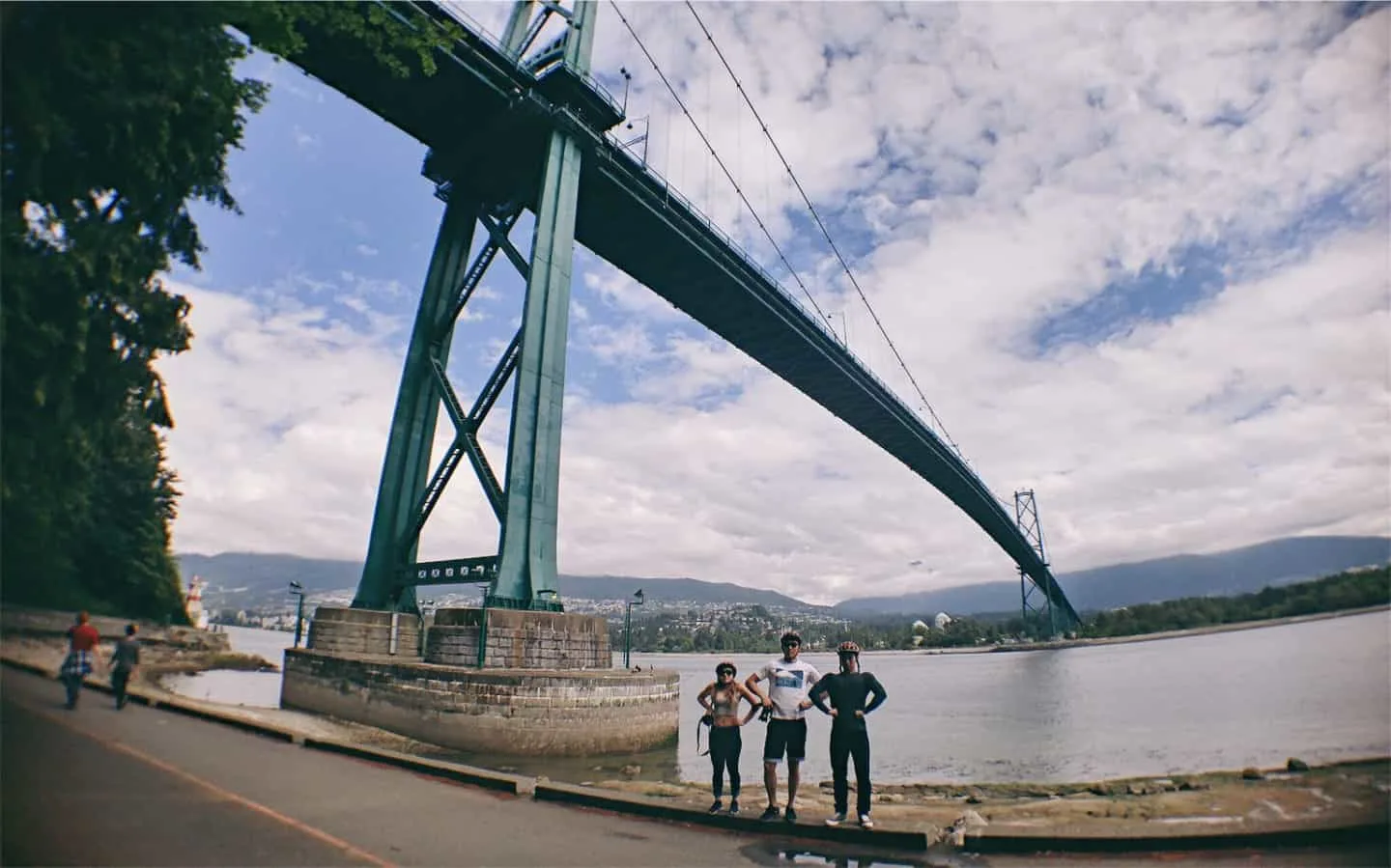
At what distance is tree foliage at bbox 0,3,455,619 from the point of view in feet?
14.3

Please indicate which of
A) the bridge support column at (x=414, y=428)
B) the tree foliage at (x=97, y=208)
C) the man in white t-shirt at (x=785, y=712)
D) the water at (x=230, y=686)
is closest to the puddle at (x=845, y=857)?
the man in white t-shirt at (x=785, y=712)

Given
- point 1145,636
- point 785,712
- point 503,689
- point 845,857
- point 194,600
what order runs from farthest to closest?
point 1145,636
point 194,600
point 503,689
point 785,712
point 845,857

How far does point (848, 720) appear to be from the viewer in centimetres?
551

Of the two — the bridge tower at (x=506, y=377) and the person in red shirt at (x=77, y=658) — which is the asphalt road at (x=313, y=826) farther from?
the bridge tower at (x=506, y=377)

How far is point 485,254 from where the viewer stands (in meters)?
21.0

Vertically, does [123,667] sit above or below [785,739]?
below

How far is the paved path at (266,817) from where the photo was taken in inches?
167

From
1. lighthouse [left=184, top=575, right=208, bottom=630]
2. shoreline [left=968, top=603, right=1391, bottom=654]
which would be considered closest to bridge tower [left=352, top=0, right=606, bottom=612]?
lighthouse [left=184, top=575, right=208, bottom=630]

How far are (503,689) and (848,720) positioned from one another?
31.7 feet

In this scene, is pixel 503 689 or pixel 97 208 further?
pixel 503 689

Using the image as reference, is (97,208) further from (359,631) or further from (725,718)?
(359,631)

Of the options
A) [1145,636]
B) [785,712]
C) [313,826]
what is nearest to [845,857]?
[785,712]

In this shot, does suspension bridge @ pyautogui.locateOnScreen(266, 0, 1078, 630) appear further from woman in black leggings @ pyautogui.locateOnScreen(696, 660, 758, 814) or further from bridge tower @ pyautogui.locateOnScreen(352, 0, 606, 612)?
woman in black leggings @ pyautogui.locateOnScreen(696, 660, 758, 814)

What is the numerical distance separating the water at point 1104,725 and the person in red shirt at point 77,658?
667 centimetres
